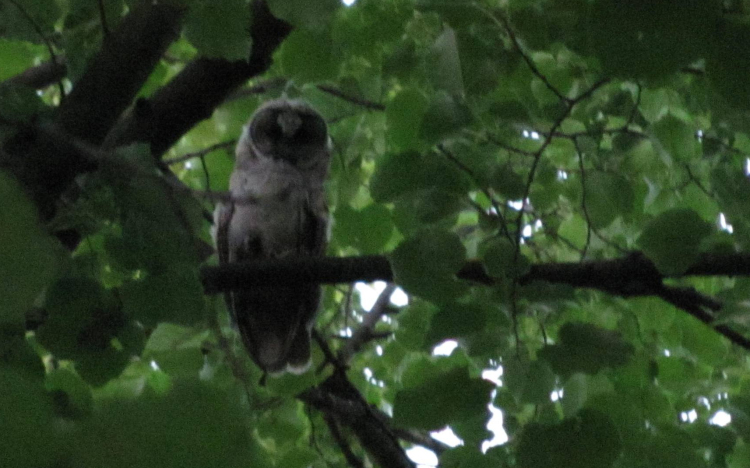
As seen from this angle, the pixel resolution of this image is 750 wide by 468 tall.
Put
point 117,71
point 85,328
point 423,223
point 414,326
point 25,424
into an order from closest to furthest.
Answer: point 25,424, point 85,328, point 423,223, point 117,71, point 414,326

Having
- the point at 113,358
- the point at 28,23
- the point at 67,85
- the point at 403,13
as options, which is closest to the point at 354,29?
the point at 403,13

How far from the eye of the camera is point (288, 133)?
3689 millimetres

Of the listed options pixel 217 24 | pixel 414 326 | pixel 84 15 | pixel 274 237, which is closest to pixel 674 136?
pixel 414 326

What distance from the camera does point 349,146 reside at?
2.39m

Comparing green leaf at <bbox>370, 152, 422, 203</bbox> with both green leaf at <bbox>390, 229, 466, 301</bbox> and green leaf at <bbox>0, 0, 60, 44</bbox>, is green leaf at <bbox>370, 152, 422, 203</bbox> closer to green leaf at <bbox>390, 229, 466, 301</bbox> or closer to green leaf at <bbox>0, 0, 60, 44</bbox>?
green leaf at <bbox>390, 229, 466, 301</bbox>

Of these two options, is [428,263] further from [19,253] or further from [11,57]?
[11,57]

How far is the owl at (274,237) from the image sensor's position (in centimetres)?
329

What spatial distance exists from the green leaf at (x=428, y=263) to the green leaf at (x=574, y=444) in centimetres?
28

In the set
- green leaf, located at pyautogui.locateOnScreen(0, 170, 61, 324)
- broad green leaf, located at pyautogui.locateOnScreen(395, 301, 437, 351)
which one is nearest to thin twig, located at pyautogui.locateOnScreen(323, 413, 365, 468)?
broad green leaf, located at pyautogui.locateOnScreen(395, 301, 437, 351)

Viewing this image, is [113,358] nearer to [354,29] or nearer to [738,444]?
[354,29]

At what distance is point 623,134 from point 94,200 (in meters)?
1.03

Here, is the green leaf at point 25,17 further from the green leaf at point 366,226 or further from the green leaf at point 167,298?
the green leaf at point 366,226

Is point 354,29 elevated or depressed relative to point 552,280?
elevated

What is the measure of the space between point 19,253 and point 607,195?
136 cm
